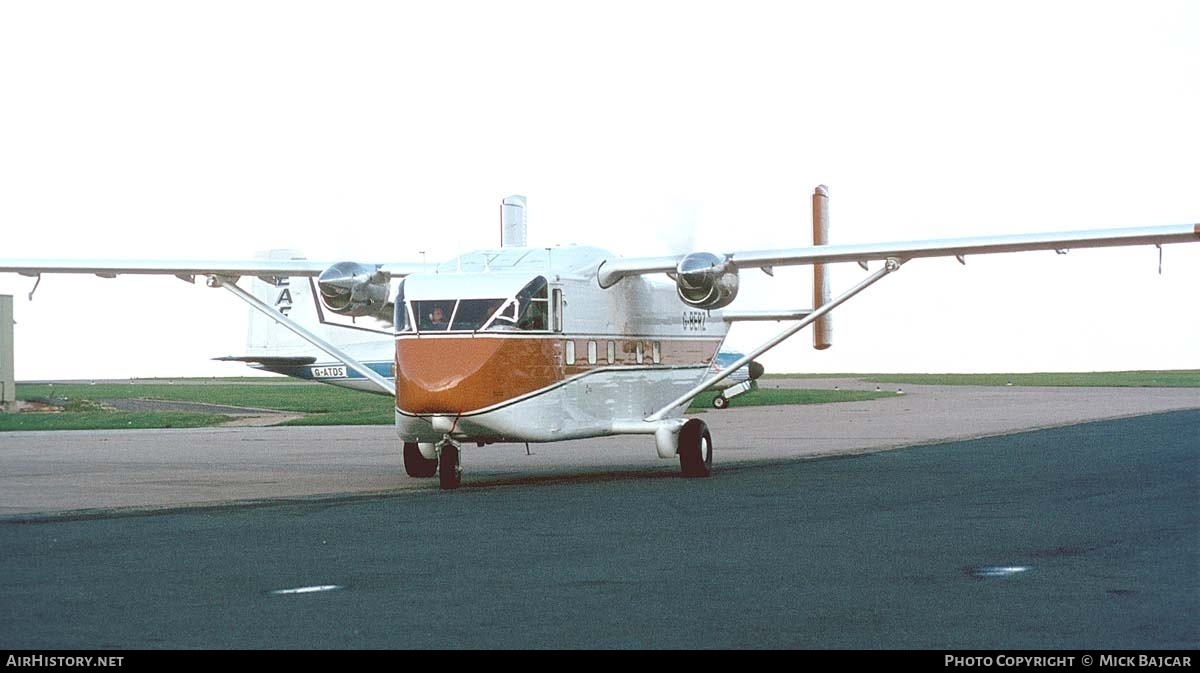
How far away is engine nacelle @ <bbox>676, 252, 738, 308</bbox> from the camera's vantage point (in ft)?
73.3

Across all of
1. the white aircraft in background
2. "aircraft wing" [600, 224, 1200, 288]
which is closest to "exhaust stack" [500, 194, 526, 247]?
the white aircraft in background

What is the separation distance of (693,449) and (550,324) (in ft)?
10.2

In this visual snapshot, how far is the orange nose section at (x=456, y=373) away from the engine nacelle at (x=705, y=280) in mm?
3591

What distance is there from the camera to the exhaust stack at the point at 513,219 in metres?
26.5

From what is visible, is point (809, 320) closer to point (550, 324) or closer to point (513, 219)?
point (550, 324)

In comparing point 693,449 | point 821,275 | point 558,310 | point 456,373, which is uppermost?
point 821,275

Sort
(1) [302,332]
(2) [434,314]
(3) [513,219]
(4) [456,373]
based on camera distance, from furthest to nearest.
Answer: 1. (3) [513,219]
2. (1) [302,332]
3. (2) [434,314]
4. (4) [456,373]

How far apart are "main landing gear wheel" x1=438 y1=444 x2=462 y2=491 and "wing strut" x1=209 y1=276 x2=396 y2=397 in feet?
9.28

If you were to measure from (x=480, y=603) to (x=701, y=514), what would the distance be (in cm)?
646

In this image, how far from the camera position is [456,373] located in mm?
19312

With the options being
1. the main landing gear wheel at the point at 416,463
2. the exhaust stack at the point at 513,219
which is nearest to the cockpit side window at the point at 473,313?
the main landing gear wheel at the point at 416,463

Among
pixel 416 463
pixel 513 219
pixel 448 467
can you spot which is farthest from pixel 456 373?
pixel 513 219

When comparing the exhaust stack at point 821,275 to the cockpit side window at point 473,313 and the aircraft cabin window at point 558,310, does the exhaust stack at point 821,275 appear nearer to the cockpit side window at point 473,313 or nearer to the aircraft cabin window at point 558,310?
the aircraft cabin window at point 558,310

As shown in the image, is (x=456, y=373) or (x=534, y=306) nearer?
(x=456, y=373)
